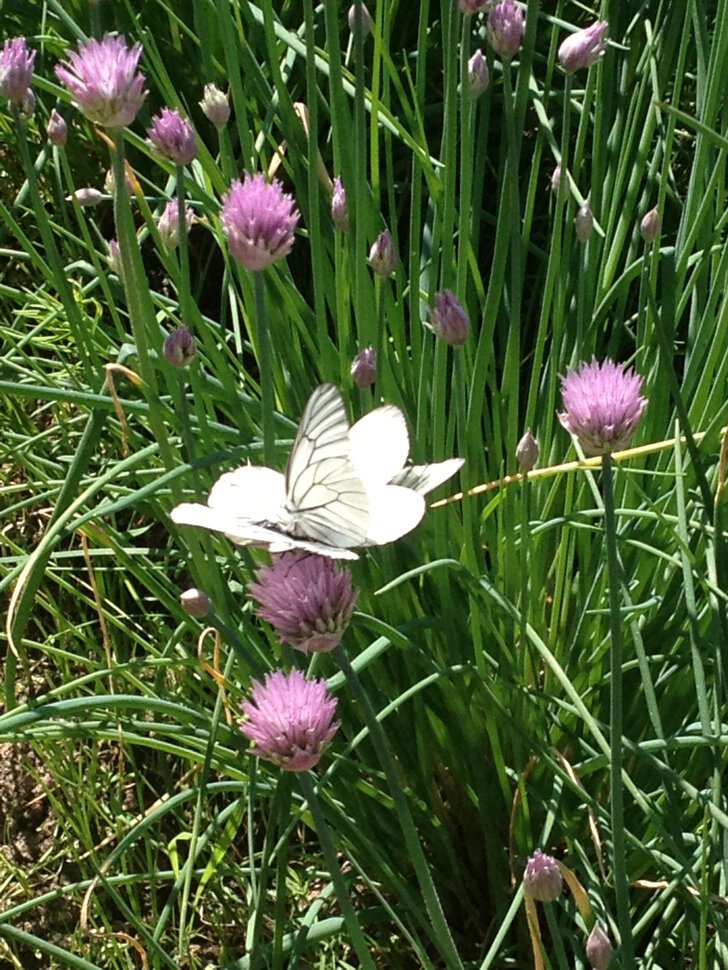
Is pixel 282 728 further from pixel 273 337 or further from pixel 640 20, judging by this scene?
pixel 640 20

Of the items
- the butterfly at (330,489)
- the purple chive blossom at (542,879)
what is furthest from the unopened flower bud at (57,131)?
the purple chive blossom at (542,879)

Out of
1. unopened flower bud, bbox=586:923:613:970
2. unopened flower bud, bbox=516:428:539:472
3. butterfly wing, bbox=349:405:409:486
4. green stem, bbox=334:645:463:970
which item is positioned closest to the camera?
green stem, bbox=334:645:463:970

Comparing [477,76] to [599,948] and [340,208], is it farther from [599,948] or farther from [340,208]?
[599,948]

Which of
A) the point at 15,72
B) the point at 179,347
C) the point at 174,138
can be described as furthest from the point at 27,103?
the point at 179,347

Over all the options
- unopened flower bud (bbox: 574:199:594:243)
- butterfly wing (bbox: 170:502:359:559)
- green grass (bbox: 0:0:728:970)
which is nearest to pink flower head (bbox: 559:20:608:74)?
green grass (bbox: 0:0:728:970)

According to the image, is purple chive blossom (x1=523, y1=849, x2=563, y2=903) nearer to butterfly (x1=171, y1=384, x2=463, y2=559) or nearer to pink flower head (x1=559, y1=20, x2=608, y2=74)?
butterfly (x1=171, y1=384, x2=463, y2=559)
